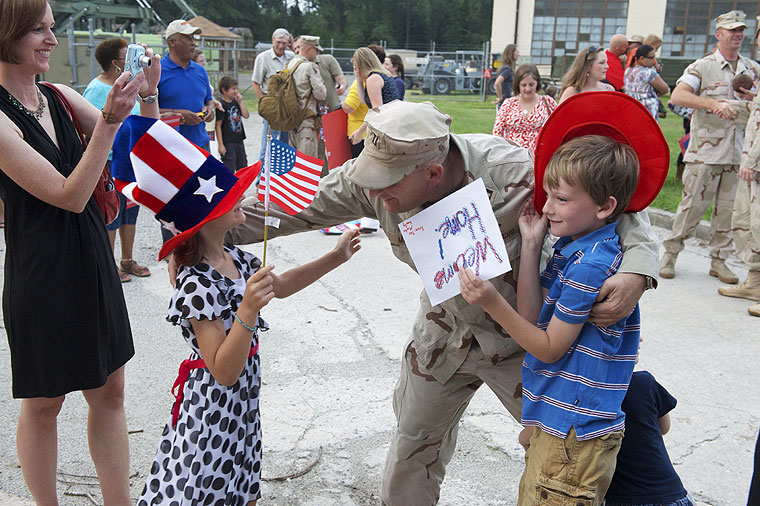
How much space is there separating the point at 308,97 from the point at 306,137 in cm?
46

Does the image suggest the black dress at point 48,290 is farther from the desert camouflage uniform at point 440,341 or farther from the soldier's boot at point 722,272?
the soldier's boot at point 722,272

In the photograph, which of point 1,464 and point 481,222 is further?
point 1,464

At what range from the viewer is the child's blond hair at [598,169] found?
1937 mm

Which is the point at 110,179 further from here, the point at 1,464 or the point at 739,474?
the point at 739,474

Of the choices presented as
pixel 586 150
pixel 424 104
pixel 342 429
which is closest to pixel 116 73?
pixel 342 429

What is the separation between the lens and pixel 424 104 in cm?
216

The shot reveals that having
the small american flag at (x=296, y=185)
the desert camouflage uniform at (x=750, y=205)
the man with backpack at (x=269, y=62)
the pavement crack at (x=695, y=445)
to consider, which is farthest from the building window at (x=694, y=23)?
the small american flag at (x=296, y=185)

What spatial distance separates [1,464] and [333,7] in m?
74.3

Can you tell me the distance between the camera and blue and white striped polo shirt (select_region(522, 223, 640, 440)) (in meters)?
1.91

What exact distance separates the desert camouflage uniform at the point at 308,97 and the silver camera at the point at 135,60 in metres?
5.21

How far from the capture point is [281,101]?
24.7ft

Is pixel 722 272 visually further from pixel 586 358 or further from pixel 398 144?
pixel 398 144

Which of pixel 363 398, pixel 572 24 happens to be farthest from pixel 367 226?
pixel 572 24

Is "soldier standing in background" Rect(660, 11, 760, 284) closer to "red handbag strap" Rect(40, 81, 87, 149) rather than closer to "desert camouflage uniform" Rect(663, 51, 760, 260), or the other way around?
"desert camouflage uniform" Rect(663, 51, 760, 260)
